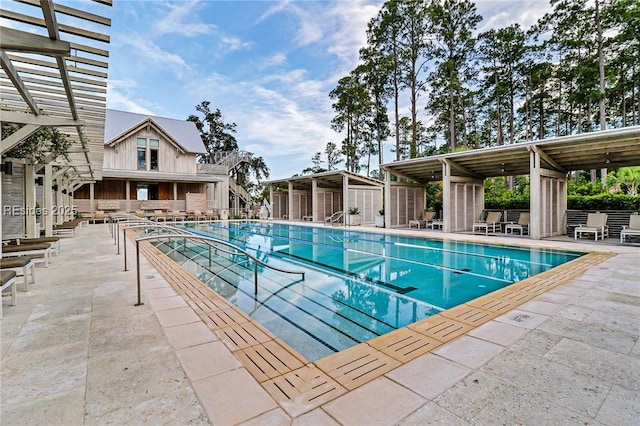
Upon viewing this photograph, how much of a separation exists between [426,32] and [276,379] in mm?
25922

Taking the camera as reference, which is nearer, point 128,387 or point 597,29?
point 128,387

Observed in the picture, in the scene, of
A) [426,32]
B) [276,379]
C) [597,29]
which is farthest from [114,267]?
[597,29]

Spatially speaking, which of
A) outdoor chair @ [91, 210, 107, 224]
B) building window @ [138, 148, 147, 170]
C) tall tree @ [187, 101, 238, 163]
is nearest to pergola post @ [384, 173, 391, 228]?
outdoor chair @ [91, 210, 107, 224]

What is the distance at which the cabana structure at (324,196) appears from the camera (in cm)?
1844

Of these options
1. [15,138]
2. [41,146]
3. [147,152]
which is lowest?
[15,138]

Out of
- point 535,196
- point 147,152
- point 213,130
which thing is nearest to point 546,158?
point 535,196

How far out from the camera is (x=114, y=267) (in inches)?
236

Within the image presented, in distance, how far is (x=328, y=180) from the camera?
2031 cm

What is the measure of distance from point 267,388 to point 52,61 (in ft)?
15.2

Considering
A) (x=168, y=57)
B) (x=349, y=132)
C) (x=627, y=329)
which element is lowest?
(x=627, y=329)

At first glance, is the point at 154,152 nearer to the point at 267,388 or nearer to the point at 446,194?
the point at 446,194

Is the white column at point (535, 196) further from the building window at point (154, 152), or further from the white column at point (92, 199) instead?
the white column at point (92, 199)

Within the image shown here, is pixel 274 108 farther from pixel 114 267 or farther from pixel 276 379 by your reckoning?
pixel 276 379

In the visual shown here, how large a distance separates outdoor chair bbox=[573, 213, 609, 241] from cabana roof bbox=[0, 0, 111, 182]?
13.6m
